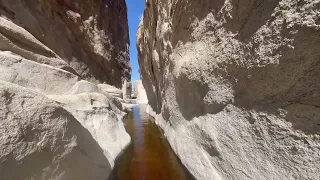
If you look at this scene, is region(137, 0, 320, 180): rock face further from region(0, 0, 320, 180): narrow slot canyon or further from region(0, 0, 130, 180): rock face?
region(0, 0, 130, 180): rock face

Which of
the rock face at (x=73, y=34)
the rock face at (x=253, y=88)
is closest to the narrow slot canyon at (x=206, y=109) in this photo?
the rock face at (x=253, y=88)

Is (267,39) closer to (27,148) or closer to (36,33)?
(27,148)

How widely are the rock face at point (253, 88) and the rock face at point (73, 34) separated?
4.28 meters

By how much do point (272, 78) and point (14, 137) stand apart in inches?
105

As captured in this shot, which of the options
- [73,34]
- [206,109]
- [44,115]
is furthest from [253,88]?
[73,34]

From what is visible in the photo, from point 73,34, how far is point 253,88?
15.5 meters

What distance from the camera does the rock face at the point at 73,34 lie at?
4.59 m

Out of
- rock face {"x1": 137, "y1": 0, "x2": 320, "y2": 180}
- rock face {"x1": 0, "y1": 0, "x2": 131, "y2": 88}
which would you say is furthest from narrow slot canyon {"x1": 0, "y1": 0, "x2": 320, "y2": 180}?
rock face {"x1": 0, "y1": 0, "x2": 131, "y2": 88}

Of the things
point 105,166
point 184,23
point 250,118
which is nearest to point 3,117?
point 105,166

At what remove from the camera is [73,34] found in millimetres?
14016

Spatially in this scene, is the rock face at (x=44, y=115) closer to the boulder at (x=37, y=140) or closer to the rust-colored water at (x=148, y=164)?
the boulder at (x=37, y=140)

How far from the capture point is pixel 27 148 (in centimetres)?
165

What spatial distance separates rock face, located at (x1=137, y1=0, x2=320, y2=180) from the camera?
147cm

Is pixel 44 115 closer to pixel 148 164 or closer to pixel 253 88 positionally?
pixel 148 164
